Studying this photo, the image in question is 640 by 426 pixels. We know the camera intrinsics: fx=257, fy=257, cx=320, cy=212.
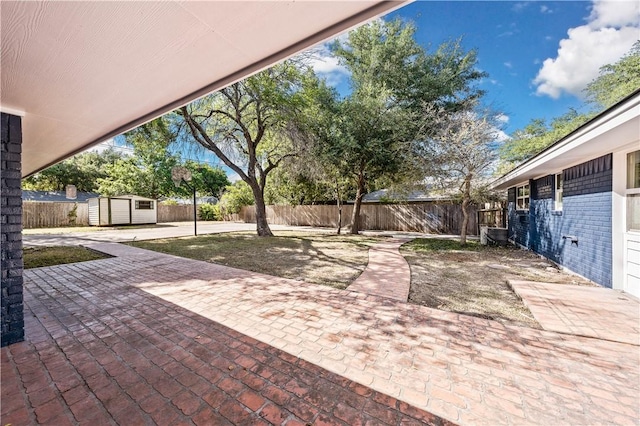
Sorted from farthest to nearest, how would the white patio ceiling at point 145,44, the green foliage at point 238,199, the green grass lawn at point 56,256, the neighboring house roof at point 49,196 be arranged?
1. the green foliage at point 238,199
2. the neighboring house roof at point 49,196
3. the green grass lawn at point 56,256
4. the white patio ceiling at point 145,44

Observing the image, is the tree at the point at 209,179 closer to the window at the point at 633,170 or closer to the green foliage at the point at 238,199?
the green foliage at the point at 238,199

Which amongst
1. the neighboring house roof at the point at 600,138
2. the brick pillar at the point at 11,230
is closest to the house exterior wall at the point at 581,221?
the neighboring house roof at the point at 600,138

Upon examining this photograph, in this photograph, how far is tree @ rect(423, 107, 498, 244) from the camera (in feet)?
26.2

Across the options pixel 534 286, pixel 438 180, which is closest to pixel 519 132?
pixel 438 180

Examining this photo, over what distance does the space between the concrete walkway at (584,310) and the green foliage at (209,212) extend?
83.2ft

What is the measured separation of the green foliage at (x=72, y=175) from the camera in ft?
75.8

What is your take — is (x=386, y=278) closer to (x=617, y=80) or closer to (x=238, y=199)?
(x=617, y=80)

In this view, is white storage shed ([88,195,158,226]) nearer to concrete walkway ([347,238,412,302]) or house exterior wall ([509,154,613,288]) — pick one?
concrete walkway ([347,238,412,302])

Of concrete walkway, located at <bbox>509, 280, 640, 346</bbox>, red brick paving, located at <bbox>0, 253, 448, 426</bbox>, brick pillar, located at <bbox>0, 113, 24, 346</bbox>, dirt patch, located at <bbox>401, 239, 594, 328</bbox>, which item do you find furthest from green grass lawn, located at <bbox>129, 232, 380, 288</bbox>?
brick pillar, located at <bbox>0, 113, 24, 346</bbox>

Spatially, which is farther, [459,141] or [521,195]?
[521,195]

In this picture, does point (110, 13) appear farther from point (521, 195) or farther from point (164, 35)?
point (521, 195)

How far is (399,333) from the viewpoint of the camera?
2883 mm

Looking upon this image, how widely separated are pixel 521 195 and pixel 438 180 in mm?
3284

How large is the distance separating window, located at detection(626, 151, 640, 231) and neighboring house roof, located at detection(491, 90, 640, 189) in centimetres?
24
